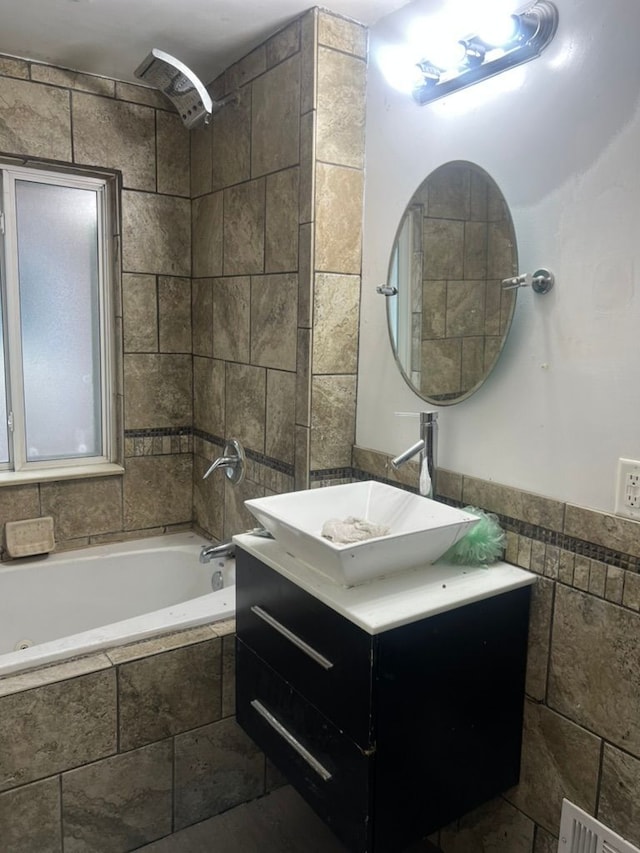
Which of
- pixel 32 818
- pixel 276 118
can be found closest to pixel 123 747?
pixel 32 818

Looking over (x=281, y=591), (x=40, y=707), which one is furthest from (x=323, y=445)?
(x=40, y=707)

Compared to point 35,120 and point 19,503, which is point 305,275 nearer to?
point 35,120

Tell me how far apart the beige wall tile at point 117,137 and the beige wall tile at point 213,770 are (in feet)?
6.87

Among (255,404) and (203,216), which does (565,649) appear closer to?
(255,404)

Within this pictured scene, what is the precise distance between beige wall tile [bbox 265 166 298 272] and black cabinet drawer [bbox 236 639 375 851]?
1.23m

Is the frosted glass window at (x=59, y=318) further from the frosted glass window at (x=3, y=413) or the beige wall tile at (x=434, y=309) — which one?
the beige wall tile at (x=434, y=309)

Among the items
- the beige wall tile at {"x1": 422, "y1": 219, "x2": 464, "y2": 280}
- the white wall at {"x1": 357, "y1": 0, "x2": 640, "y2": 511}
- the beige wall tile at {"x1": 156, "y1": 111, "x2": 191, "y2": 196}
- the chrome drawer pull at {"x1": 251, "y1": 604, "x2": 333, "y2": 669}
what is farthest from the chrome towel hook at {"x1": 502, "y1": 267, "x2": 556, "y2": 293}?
the beige wall tile at {"x1": 156, "y1": 111, "x2": 191, "y2": 196}

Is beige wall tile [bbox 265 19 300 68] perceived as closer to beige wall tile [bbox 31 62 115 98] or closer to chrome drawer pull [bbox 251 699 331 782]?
beige wall tile [bbox 31 62 115 98]

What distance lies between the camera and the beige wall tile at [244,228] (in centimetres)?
229

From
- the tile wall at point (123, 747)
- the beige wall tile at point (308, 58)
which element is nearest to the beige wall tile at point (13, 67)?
the beige wall tile at point (308, 58)

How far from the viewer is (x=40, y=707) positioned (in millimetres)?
1650

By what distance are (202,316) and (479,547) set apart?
5.47 ft

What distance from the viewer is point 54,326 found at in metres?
2.66

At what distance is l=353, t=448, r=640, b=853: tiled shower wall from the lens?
53.9 inches
